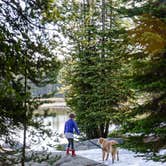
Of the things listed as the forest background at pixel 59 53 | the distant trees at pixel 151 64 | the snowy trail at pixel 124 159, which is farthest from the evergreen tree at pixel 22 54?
the snowy trail at pixel 124 159

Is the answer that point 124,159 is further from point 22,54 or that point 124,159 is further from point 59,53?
point 22,54

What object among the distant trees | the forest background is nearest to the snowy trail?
the forest background

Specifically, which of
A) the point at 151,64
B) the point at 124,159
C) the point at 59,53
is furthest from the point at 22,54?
the point at 124,159

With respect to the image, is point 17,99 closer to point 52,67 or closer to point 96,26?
point 52,67

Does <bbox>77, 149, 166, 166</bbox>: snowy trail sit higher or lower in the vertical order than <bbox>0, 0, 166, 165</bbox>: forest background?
lower

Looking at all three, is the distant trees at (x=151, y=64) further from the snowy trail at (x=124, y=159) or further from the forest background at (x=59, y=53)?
the snowy trail at (x=124, y=159)

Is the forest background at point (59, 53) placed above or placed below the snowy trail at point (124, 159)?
above

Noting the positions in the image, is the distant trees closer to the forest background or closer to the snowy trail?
the forest background

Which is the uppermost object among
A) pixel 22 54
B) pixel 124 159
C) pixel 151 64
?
pixel 151 64

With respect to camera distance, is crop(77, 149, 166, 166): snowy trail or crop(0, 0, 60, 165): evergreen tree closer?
crop(0, 0, 60, 165): evergreen tree

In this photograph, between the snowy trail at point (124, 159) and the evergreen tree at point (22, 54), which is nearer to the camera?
the evergreen tree at point (22, 54)

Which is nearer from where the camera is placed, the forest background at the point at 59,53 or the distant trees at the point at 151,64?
the forest background at the point at 59,53

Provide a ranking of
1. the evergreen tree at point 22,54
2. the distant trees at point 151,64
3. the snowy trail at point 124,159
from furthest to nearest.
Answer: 1. the snowy trail at point 124,159
2. the distant trees at point 151,64
3. the evergreen tree at point 22,54

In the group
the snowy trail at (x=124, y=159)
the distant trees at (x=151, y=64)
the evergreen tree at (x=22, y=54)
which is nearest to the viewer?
the evergreen tree at (x=22, y=54)
